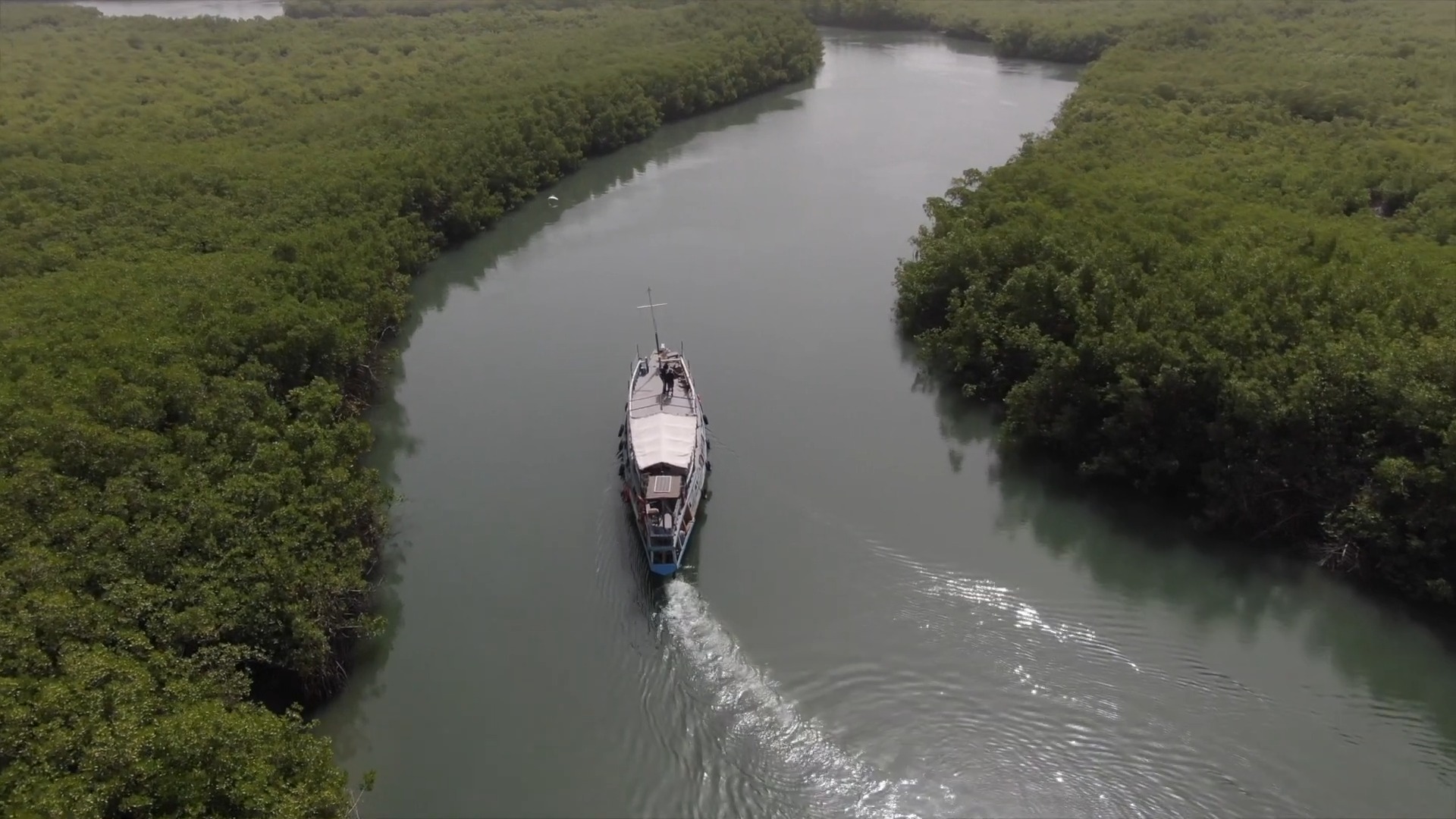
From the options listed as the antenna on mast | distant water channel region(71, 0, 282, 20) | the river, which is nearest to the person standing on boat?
the river

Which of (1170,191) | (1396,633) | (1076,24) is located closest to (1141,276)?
(1170,191)

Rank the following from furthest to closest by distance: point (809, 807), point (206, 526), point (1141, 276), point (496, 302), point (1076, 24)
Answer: point (1076, 24) → point (496, 302) → point (1141, 276) → point (206, 526) → point (809, 807)

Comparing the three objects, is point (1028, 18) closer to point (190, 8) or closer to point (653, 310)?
point (653, 310)

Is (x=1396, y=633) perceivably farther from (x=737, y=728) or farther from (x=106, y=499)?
(x=106, y=499)

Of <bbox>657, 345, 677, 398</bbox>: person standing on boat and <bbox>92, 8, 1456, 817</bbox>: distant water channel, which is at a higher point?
<bbox>657, 345, 677, 398</bbox>: person standing on boat

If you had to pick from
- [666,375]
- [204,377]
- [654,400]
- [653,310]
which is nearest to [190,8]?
[653,310]

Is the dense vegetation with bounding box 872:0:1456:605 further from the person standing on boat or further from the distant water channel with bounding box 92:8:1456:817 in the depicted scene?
the person standing on boat

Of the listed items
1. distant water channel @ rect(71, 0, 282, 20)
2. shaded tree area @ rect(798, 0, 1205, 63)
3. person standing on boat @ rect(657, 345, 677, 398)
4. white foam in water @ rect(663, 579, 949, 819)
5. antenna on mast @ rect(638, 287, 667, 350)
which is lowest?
white foam in water @ rect(663, 579, 949, 819)
